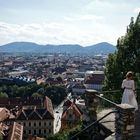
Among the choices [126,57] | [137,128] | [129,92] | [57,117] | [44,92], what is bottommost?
[57,117]

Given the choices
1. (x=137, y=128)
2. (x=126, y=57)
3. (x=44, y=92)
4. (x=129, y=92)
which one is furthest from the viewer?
(x=44, y=92)

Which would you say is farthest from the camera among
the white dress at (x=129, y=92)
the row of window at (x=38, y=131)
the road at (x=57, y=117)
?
the road at (x=57, y=117)

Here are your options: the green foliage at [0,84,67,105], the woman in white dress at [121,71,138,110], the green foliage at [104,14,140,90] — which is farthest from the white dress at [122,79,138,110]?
the green foliage at [0,84,67,105]

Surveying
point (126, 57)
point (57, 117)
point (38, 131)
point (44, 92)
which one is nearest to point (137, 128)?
point (126, 57)

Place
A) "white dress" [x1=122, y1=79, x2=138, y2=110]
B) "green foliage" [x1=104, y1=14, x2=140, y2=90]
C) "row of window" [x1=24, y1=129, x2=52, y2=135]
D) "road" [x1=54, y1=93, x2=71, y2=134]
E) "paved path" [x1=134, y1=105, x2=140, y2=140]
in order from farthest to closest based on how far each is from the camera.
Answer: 1. "road" [x1=54, y1=93, x2=71, y2=134]
2. "row of window" [x1=24, y1=129, x2=52, y2=135]
3. "green foliage" [x1=104, y1=14, x2=140, y2=90]
4. "white dress" [x1=122, y1=79, x2=138, y2=110]
5. "paved path" [x1=134, y1=105, x2=140, y2=140]

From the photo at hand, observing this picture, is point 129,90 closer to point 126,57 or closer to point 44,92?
point 126,57

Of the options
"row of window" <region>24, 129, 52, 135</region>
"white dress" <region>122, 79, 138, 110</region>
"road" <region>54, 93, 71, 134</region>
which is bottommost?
"road" <region>54, 93, 71, 134</region>

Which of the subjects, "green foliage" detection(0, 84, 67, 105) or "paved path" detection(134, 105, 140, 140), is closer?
"paved path" detection(134, 105, 140, 140)

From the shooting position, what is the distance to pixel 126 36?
78.3 ft

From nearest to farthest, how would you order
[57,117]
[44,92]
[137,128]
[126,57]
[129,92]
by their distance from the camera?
1. [137,128]
2. [129,92]
3. [126,57]
4. [57,117]
5. [44,92]

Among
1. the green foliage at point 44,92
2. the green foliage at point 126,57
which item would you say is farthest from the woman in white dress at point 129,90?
the green foliage at point 44,92

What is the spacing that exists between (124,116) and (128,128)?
450 millimetres

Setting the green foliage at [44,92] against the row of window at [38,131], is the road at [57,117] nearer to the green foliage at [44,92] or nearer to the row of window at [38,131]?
the row of window at [38,131]

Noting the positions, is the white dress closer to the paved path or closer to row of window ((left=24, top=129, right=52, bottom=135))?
the paved path
